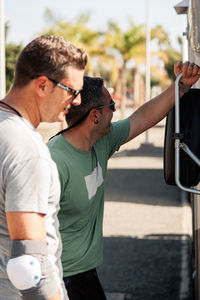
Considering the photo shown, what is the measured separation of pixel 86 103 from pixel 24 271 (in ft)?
4.53

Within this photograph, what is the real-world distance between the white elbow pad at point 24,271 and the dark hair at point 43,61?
57 cm

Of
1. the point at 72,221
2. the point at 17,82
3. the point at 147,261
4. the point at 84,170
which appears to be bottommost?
the point at 147,261

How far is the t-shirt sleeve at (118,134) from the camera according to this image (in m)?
3.32

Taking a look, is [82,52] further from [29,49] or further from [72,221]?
[72,221]

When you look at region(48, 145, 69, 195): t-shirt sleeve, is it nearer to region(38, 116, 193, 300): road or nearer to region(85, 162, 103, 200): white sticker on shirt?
region(85, 162, 103, 200): white sticker on shirt

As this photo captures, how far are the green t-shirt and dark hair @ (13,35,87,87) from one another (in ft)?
3.14

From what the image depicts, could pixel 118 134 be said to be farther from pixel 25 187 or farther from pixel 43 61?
pixel 25 187

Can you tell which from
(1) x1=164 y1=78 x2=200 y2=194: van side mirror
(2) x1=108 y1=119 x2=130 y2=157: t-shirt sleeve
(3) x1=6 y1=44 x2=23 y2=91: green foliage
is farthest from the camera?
(3) x1=6 y1=44 x2=23 y2=91: green foliage

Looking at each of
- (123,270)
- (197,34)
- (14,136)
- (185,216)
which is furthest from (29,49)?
(185,216)

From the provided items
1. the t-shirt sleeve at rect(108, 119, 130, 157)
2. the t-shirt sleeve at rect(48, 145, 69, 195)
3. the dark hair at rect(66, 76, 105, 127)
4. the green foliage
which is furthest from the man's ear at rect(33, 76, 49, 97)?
the green foliage

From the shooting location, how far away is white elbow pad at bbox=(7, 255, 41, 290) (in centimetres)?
190

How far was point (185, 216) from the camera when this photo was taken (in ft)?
31.6

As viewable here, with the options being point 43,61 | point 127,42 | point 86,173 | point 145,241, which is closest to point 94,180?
point 86,173

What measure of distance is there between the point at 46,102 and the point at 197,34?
108 centimetres
